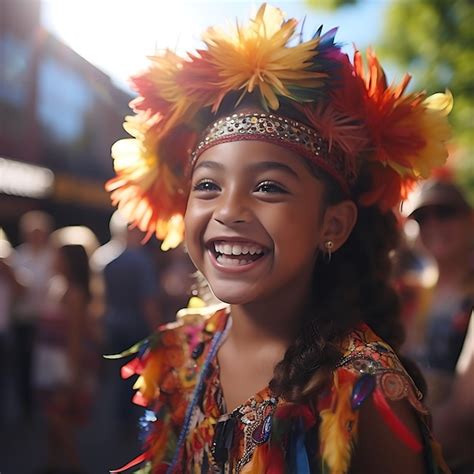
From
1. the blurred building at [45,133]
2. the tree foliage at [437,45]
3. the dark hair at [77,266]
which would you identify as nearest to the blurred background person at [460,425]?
the dark hair at [77,266]

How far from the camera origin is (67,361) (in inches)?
167

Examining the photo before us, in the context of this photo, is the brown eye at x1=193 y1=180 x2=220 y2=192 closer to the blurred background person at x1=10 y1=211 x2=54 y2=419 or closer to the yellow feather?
the yellow feather

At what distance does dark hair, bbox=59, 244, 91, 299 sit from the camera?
14.4ft

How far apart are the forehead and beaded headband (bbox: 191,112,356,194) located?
1 centimetres

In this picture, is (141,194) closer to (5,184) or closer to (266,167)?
(266,167)

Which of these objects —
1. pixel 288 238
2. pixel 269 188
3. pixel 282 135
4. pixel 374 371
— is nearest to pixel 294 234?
pixel 288 238

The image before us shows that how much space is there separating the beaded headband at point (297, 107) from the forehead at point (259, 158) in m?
0.02

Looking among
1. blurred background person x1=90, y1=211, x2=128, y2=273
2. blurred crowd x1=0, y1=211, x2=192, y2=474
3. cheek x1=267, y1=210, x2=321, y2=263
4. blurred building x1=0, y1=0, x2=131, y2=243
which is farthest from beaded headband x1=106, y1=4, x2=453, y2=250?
blurred building x1=0, y1=0, x2=131, y2=243

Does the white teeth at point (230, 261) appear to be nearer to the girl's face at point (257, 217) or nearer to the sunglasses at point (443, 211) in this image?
the girl's face at point (257, 217)

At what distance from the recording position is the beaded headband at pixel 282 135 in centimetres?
153

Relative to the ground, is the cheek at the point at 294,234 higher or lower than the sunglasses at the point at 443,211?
lower

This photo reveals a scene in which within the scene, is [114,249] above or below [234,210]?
above

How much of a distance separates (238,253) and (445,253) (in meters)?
1.60

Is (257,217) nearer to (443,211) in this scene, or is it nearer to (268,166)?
(268,166)
